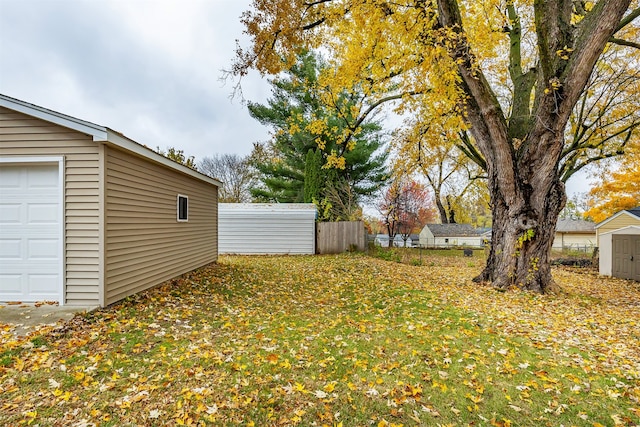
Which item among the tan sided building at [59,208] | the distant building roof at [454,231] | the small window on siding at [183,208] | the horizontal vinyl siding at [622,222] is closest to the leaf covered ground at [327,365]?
the tan sided building at [59,208]

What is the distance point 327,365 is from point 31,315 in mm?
4364

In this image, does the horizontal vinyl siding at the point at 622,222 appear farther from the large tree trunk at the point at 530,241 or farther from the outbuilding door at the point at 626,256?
the large tree trunk at the point at 530,241

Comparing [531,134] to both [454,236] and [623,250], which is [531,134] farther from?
[454,236]

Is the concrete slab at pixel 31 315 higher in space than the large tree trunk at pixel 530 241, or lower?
lower

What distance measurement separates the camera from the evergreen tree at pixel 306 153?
16938 millimetres

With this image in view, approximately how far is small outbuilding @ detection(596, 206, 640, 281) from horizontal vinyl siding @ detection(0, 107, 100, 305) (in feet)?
51.7

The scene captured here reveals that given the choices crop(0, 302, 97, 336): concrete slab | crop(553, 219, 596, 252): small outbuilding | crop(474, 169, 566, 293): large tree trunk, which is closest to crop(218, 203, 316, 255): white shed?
crop(474, 169, 566, 293): large tree trunk

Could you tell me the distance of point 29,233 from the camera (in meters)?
4.95

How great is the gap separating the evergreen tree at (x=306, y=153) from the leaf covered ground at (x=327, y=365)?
38.0ft

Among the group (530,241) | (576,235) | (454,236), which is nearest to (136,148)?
(530,241)

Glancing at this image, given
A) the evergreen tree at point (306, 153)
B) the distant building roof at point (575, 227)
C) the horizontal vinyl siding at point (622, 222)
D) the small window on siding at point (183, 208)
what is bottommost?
the distant building roof at point (575, 227)

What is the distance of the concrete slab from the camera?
12.9 feet

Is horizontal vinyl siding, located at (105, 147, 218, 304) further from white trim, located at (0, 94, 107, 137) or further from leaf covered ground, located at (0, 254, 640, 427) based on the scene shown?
leaf covered ground, located at (0, 254, 640, 427)

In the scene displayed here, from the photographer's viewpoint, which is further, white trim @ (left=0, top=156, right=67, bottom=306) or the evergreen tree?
the evergreen tree
